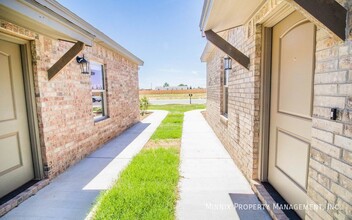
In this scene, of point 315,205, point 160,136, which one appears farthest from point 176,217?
point 160,136

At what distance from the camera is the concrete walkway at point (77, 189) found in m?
2.41

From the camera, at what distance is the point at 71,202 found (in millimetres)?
2639

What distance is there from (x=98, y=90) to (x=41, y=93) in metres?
2.38

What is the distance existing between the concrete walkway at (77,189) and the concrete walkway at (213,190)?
1279 millimetres

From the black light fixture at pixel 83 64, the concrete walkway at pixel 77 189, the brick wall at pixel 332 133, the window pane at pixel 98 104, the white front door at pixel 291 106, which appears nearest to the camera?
the brick wall at pixel 332 133

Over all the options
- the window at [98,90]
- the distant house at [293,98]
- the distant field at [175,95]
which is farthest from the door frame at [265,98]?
the distant field at [175,95]

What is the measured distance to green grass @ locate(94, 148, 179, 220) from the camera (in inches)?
90.3

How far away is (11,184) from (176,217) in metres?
2.48

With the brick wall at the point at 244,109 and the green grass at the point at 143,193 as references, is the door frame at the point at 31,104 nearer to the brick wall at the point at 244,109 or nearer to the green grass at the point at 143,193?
the green grass at the point at 143,193

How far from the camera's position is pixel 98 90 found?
18.0 feet

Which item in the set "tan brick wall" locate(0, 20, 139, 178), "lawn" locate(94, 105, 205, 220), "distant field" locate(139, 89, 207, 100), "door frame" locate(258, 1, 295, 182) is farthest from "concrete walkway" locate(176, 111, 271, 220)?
"distant field" locate(139, 89, 207, 100)

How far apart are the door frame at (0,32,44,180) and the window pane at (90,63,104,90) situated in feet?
6.79

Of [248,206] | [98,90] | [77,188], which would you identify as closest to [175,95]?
[98,90]

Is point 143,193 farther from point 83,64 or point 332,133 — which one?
point 83,64
